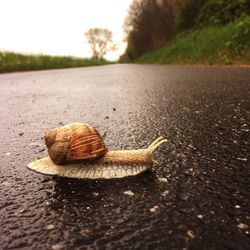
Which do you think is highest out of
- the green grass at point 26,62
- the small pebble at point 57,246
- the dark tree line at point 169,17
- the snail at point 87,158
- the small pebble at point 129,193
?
the dark tree line at point 169,17

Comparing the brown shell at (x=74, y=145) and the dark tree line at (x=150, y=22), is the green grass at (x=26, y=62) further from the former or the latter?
the brown shell at (x=74, y=145)

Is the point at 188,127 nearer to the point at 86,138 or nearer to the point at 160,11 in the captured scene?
the point at 86,138

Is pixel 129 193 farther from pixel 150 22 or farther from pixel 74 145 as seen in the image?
pixel 150 22

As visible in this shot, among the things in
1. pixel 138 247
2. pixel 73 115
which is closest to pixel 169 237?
pixel 138 247

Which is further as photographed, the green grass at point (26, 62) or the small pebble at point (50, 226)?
the green grass at point (26, 62)

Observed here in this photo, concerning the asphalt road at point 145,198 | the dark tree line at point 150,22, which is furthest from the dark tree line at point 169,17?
the asphalt road at point 145,198

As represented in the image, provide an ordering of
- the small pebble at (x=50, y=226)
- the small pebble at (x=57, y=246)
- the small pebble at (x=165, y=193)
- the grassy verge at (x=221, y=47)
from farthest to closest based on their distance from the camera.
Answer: the grassy verge at (x=221, y=47) → the small pebble at (x=165, y=193) → the small pebble at (x=50, y=226) → the small pebble at (x=57, y=246)

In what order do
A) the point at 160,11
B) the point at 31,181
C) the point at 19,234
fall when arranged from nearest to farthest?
the point at 19,234 → the point at 31,181 → the point at 160,11

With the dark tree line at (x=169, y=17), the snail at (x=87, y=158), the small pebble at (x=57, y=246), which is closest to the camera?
the small pebble at (x=57, y=246)
